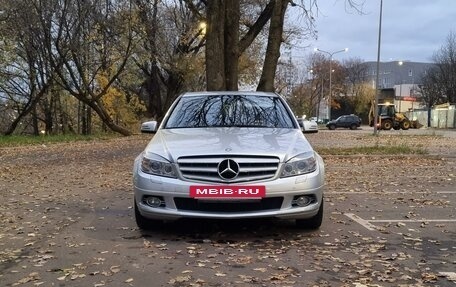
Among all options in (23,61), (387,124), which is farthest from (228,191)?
(387,124)

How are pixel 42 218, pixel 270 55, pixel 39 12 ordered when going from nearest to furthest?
pixel 42 218, pixel 270 55, pixel 39 12

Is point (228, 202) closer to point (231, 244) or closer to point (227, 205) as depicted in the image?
point (227, 205)

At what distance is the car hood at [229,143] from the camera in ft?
18.7

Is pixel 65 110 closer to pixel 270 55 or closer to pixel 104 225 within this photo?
pixel 270 55

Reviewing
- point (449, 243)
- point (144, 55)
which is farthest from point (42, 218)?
point (144, 55)

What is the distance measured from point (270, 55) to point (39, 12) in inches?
631

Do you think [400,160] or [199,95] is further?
[400,160]

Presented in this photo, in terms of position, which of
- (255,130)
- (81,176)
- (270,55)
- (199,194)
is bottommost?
(81,176)

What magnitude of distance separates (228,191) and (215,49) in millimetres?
11849

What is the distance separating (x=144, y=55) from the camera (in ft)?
108

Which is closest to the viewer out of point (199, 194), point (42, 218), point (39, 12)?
point (199, 194)

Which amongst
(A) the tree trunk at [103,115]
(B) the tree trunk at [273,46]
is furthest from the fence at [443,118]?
(B) the tree trunk at [273,46]

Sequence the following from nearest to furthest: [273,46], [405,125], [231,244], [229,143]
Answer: [231,244]
[229,143]
[273,46]
[405,125]

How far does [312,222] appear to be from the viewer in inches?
243
